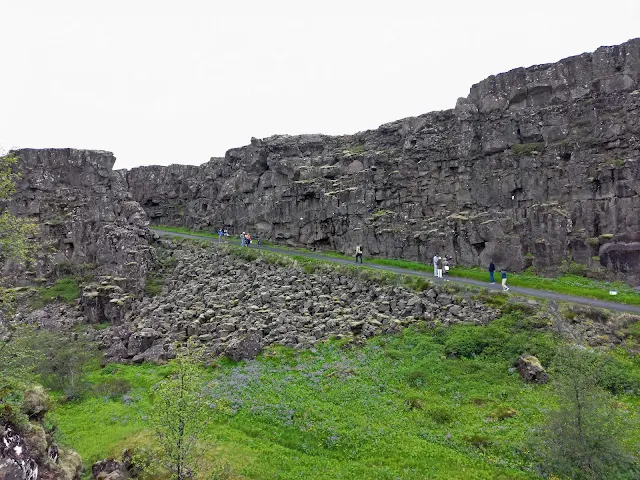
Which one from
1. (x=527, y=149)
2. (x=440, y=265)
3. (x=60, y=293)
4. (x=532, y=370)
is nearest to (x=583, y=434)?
(x=532, y=370)

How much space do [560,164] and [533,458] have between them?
28.4 meters

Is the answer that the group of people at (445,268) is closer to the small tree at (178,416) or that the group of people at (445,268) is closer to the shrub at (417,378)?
the shrub at (417,378)

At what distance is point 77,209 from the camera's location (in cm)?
4544

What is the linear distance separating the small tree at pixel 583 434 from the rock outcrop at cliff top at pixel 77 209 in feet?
130

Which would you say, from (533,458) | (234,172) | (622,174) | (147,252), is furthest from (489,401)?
(234,172)

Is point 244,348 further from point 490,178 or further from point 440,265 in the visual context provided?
point 490,178

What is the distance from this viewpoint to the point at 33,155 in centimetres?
4541

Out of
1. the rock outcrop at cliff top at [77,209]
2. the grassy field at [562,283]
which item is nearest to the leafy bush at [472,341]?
the grassy field at [562,283]

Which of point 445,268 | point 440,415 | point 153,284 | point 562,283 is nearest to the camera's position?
point 440,415

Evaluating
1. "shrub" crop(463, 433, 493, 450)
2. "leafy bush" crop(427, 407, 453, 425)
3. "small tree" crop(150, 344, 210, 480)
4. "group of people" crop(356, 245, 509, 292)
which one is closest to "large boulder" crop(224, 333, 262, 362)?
"small tree" crop(150, 344, 210, 480)

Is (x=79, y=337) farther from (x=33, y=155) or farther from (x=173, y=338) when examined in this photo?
(x=33, y=155)

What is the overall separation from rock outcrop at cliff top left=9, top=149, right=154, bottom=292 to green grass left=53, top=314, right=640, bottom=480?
2028 centimetres

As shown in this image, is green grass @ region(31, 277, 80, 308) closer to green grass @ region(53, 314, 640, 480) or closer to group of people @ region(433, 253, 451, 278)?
green grass @ region(53, 314, 640, 480)

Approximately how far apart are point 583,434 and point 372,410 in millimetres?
9128
